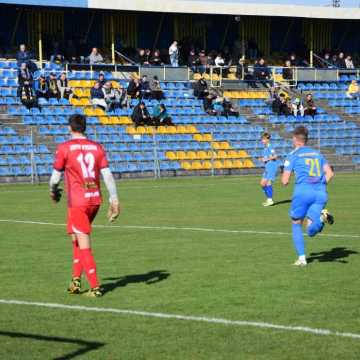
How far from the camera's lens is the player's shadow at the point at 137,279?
471 inches

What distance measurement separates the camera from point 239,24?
177 ft

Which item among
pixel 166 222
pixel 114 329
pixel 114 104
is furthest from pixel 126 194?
pixel 114 329

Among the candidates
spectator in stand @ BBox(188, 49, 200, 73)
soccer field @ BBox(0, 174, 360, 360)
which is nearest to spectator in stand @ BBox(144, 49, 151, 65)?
spectator in stand @ BBox(188, 49, 200, 73)

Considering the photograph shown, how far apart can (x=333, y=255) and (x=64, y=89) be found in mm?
27134

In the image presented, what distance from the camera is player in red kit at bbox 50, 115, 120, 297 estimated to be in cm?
1095

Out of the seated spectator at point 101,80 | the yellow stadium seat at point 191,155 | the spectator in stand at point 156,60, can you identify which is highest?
the spectator in stand at point 156,60

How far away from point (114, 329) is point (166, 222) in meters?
11.5

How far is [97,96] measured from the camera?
40.6 meters

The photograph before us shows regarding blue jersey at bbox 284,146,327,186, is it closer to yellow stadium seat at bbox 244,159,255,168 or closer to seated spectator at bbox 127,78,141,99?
yellow stadium seat at bbox 244,159,255,168

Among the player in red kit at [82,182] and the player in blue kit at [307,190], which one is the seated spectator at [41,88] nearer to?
the player in blue kit at [307,190]

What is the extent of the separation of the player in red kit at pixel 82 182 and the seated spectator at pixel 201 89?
1338 inches

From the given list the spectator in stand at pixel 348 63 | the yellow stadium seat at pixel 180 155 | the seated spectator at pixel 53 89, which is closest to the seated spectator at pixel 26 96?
the seated spectator at pixel 53 89

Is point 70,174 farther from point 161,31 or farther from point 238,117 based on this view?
point 161,31

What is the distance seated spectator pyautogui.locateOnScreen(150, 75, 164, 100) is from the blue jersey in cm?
2989
